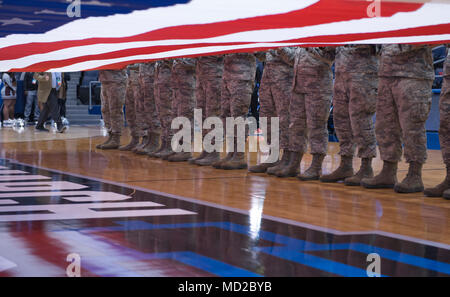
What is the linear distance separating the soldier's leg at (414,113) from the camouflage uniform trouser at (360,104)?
44 centimetres

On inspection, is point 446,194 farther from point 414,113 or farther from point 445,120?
point 414,113

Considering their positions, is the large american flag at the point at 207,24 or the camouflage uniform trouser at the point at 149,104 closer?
the large american flag at the point at 207,24

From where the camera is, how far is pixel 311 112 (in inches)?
260

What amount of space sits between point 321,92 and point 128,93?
391 cm

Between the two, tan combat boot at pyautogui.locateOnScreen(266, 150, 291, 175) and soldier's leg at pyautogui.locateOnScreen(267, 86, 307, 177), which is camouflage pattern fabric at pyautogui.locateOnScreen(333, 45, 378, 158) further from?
tan combat boot at pyautogui.locateOnScreen(266, 150, 291, 175)

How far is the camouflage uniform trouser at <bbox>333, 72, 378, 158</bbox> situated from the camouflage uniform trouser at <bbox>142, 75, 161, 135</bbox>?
345cm

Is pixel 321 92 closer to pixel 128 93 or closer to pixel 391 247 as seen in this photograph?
pixel 391 247

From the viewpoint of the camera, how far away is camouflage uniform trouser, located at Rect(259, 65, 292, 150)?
6977 millimetres

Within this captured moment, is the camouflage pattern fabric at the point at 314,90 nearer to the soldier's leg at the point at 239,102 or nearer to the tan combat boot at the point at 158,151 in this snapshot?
the soldier's leg at the point at 239,102

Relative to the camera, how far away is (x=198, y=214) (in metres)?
4.69

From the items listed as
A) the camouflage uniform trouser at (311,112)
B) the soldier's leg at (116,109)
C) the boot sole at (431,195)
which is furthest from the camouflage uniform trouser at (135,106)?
the boot sole at (431,195)

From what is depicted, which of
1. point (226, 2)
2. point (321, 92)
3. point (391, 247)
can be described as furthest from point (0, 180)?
point (391, 247)

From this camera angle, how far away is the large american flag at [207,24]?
12.8 feet

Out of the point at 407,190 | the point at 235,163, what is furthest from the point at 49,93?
the point at 407,190
